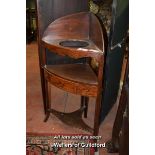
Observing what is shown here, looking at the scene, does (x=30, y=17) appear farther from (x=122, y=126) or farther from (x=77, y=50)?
(x=122, y=126)

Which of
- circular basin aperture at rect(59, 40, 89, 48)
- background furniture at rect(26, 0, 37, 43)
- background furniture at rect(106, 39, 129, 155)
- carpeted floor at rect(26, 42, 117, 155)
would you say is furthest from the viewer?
background furniture at rect(26, 0, 37, 43)

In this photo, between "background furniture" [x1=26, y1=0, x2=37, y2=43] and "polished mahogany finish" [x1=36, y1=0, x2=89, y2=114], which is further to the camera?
"background furniture" [x1=26, y1=0, x2=37, y2=43]

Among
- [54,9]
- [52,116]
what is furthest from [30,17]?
[52,116]

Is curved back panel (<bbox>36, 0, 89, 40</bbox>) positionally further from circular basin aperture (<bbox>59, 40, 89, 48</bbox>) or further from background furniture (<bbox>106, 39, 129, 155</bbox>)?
background furniture (<bbox>106, 39, 129, 155</bbox>)

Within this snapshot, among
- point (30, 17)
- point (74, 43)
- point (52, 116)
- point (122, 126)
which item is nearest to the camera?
point (122, 126)

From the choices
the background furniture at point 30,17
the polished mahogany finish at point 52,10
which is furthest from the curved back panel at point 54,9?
the background furniture at point 30,17

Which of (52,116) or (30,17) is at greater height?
(30,17)

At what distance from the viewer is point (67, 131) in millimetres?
1571

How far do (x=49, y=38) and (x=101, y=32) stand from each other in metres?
0.38

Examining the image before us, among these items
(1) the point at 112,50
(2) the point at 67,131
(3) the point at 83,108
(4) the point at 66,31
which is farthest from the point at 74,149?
(4) the point at 66,31

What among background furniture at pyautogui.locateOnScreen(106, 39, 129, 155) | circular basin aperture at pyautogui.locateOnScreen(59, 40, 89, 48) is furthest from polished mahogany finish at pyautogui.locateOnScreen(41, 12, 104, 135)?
background furniture at pyautogui.locateOnScreen(106, 39, 129, 155)
